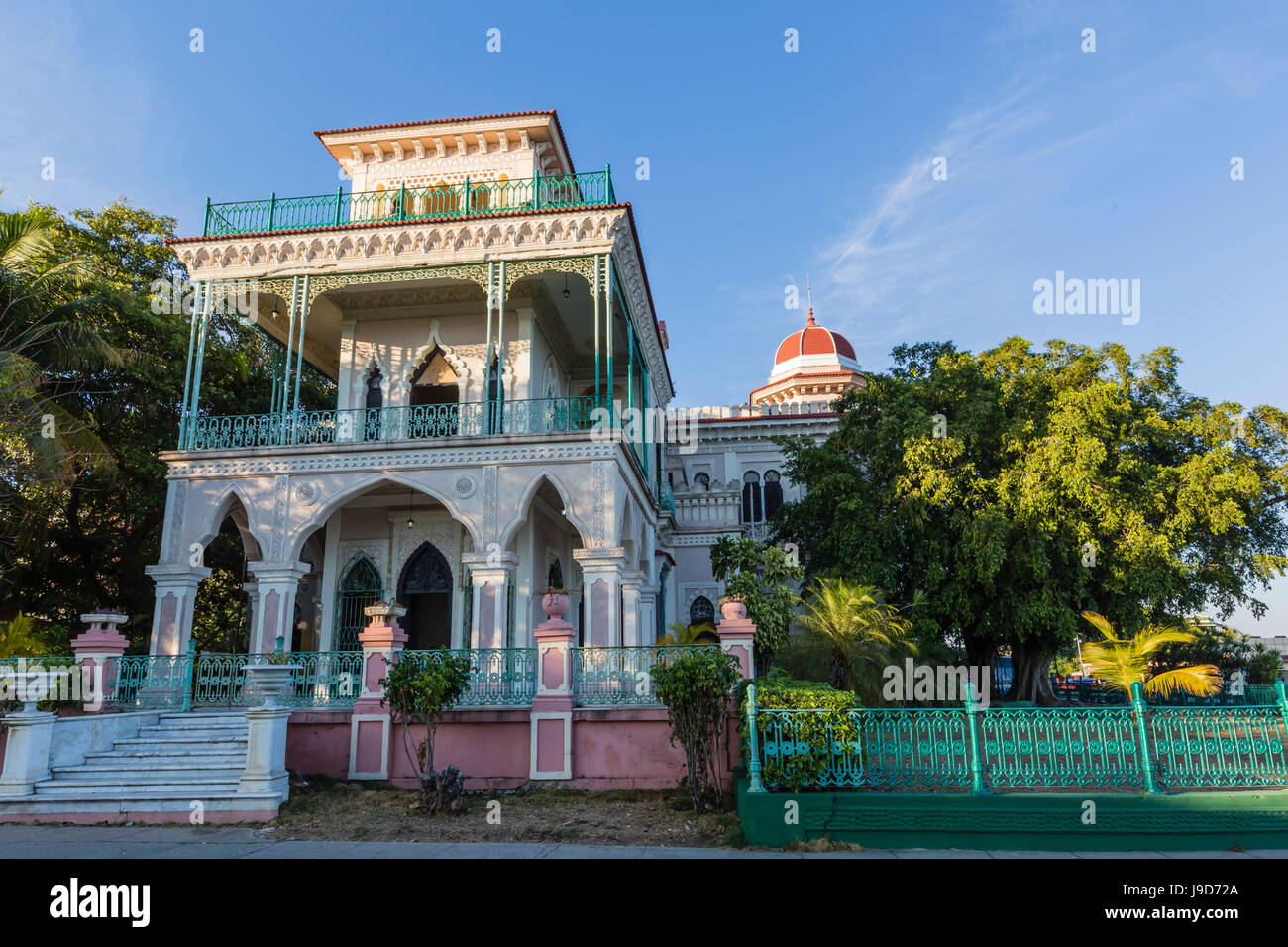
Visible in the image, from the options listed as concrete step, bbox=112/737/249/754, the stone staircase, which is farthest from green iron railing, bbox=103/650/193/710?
the stone staircase

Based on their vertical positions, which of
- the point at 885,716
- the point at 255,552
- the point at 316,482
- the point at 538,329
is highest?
the point at 538,329

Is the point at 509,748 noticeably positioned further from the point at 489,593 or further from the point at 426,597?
the point at 426,597

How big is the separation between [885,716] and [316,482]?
10.1 meters

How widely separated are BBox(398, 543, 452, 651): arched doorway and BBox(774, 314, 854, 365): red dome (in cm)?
1952

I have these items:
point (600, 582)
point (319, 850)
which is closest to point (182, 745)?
point (319, 850)

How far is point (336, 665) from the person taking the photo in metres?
11.6

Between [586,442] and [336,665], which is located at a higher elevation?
[586,442]

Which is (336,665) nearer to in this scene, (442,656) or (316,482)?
(442,656)

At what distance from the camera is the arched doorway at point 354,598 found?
601 inches

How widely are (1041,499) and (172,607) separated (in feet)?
50.7

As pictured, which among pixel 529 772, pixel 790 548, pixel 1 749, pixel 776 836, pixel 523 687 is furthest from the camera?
pixel 790 548

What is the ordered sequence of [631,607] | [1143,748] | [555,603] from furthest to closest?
[631,607] < [555,603] < [1143,748]

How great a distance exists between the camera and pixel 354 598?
15602 millimetres
